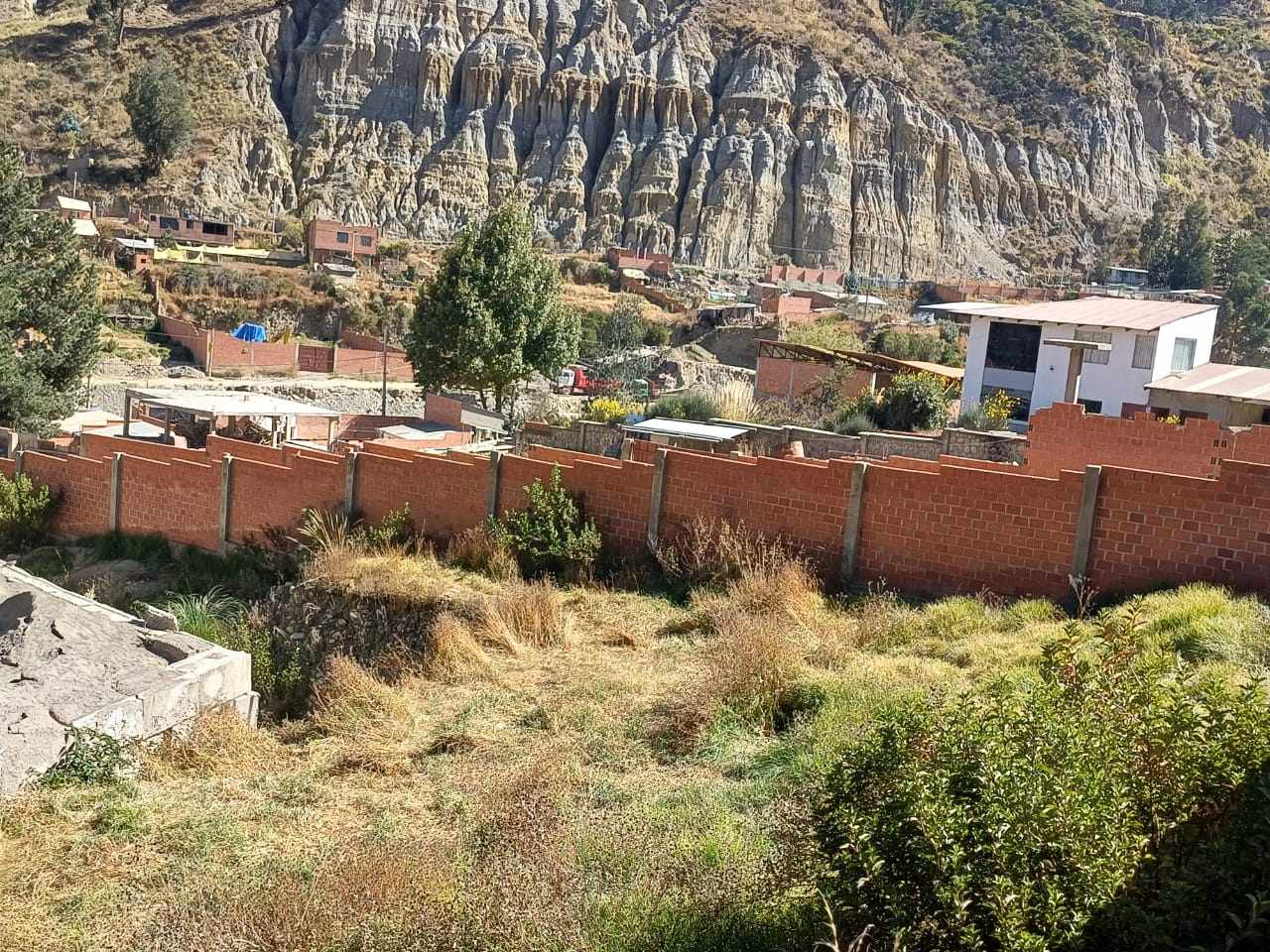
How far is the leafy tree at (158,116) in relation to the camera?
6178 centimetres

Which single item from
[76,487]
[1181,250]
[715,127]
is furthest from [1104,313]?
[715,127]

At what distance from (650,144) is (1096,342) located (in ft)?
168

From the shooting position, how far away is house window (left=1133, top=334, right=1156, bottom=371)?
28.0 metres

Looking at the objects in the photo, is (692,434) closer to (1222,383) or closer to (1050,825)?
(1222,383)

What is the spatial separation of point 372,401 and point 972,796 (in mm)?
36318

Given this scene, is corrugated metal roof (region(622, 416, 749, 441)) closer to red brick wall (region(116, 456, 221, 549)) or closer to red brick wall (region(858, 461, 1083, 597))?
red brick wall (region(116, 456, 221, 549))

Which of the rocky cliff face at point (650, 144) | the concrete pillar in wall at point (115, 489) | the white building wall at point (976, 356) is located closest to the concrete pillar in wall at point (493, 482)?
the concrete pillar in wall at point (115, 489)

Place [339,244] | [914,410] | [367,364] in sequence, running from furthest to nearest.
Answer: [339,244] < [367,364] < [914,410]

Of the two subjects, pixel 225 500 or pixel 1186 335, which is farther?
pixel 1186 335

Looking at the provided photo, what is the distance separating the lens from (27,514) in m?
17.5

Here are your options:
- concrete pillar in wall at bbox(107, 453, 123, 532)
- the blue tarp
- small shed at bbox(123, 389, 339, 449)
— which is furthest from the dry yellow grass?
the blue tarp

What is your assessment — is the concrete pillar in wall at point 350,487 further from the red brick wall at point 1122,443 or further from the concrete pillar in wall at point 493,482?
the red brick wall at point 1122,443

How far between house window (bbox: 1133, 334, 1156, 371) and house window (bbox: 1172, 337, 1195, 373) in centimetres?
148

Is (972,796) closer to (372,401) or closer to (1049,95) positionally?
(372,401)
